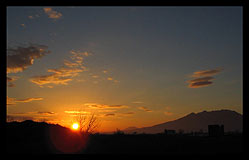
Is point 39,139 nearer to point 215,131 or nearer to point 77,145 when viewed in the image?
point 77,145

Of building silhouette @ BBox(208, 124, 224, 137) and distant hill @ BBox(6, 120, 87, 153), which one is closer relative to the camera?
distant hill @ BBox(6, 120, 87, 153)

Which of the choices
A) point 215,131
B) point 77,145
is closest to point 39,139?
point 77,145

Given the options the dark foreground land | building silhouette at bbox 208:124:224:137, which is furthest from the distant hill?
building silhouette at bbox 208:124:224:137

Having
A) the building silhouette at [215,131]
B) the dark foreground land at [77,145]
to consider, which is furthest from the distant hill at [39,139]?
the building silhouette at [215,131]

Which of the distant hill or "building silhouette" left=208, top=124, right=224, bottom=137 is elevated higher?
the distant hill

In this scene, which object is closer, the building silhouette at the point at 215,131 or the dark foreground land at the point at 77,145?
the dark foreground land at the point at 77,145

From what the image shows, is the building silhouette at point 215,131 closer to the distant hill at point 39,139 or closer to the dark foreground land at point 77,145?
the dark foreground land at point 77,145

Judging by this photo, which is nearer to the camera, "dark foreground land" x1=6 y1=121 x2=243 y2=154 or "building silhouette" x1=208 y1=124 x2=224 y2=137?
"dark foreground land" x1=6 y1=121 x2=243 y2=154

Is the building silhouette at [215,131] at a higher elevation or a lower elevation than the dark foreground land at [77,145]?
lower

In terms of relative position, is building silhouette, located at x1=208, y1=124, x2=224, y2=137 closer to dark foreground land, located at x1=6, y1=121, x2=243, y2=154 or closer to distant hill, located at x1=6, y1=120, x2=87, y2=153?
dark foreground land, located at x1=6, y1=121, x2=243, y2=154

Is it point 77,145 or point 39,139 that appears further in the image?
point 39,139

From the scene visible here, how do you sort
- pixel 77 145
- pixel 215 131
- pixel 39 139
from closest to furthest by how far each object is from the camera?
pixel 77 145
pixel 39 139
pixel 215 131

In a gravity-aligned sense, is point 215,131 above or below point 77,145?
below
